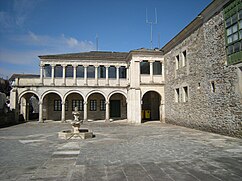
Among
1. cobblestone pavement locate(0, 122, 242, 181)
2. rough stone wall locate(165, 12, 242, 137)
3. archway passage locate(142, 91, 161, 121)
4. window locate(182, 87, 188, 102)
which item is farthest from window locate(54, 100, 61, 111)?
cobblestone pavement locate(0, 122, 242, 181)

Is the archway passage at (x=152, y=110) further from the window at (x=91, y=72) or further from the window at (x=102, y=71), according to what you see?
the window at (x=91, y=72)

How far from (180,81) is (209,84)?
4.52m

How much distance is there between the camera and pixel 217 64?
40.4ft

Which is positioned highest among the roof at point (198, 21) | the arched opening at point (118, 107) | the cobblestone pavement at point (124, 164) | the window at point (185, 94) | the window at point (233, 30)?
the roof at point (198, 21)

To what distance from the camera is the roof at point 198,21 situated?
1218 centimetres

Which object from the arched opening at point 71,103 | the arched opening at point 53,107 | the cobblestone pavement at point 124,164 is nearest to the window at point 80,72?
the arched opening at point 71,103

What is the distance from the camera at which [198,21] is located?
1450cm

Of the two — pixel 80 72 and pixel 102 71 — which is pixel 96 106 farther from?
pixel 80 72

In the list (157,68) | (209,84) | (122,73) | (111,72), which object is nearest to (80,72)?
(111,72)

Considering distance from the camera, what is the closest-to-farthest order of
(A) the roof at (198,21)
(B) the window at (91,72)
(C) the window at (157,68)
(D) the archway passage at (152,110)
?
(A) the roof at (198,21), (C) the window at (157,68), (D) the archway passage at (152,110), (B) the window at (91,72)

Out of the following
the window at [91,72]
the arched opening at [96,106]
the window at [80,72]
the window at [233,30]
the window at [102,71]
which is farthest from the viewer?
the arched opening at [96,106]

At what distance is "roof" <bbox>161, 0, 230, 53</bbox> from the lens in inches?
480

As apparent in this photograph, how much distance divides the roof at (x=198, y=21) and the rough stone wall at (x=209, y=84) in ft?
1.19

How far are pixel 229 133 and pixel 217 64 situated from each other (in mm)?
4194
